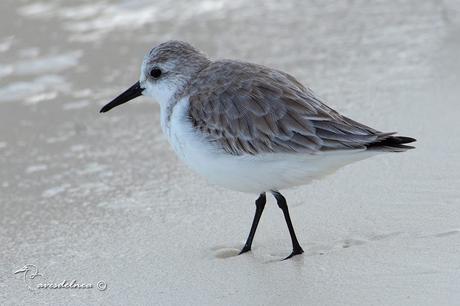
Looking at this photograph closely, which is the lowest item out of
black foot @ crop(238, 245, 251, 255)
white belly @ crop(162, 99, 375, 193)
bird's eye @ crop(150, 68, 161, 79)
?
black foot @ crop(238, 245, 251, 255)

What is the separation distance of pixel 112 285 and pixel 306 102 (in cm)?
146

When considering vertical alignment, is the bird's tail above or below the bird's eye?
below

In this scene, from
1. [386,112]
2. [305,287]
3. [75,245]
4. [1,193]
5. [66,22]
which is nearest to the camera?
[305,287]

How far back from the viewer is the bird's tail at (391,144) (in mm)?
4648

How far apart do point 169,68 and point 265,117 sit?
903 millimetres

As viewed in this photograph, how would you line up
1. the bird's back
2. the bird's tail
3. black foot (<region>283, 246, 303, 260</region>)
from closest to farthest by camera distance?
the bird's tail
the bird's back
black foot (<region>283, 246, 303, 260</region>)

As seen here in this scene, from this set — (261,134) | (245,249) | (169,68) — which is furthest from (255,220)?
(169,68)

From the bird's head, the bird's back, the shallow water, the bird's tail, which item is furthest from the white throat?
the bird's tail

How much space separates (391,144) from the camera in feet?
15.4

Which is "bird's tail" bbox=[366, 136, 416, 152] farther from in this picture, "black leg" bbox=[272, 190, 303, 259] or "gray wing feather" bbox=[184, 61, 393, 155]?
"black leg" bbox=[272, 190, 303, 259]

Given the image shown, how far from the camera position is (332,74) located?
7.64 m

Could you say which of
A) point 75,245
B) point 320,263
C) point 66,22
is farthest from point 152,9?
point 320,263

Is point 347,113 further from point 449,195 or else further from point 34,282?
point 34,282

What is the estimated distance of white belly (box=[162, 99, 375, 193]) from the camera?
16.1 ft
